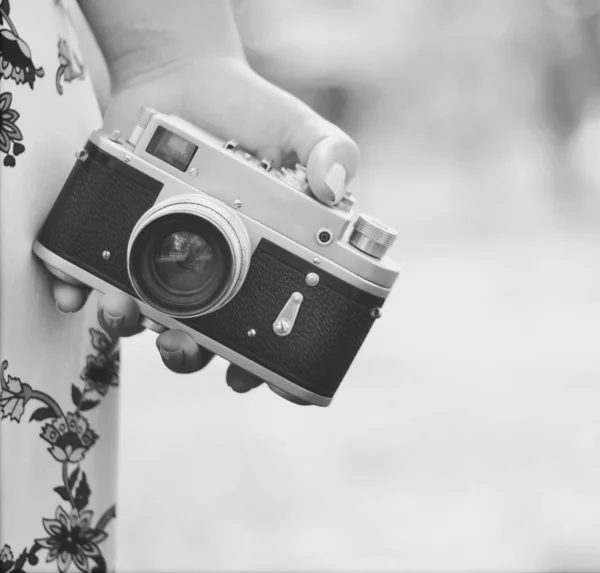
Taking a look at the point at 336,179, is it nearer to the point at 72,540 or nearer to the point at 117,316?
the point at 117,316

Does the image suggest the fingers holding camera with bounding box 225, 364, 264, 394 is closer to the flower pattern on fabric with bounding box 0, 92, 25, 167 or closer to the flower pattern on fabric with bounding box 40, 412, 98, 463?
the flower pattern on fabric with bounding box 40, 412, 98, 463

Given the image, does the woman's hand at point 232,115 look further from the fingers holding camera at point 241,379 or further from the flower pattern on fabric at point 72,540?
the flower pattern on fabric at point 72,540

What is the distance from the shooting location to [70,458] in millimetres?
586

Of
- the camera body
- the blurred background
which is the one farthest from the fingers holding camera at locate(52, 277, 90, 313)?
the blurred background

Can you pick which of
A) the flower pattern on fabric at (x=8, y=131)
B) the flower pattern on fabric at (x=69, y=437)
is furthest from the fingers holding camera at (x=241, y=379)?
the flower pattern on fabric at (x=8, y=131)

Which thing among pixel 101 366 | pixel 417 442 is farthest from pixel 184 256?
pixel 417 442

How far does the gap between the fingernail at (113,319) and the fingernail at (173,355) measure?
34mm

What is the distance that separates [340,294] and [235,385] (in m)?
0.11

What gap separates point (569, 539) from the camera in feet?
5.09

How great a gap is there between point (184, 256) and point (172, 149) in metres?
0.08

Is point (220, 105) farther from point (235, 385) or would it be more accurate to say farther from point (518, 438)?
point (518, 438)

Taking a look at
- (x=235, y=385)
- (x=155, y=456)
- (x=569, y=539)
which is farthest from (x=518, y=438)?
(x=235, y=385)

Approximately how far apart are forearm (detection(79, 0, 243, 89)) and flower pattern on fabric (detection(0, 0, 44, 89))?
11cm

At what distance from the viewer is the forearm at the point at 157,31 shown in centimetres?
63
